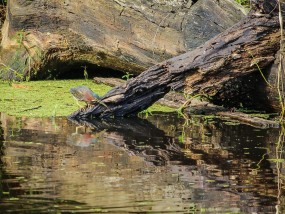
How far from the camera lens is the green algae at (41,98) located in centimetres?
702

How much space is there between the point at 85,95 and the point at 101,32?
4.59 ft

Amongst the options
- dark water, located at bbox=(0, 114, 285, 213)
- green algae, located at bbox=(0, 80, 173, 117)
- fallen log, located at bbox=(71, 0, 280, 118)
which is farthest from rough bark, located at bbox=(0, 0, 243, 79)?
dark water, located at bbox=(0, 114, 285, 213)

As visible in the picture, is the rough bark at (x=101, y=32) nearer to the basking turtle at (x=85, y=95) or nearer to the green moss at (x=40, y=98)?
the green moss at (x=40, y=98)

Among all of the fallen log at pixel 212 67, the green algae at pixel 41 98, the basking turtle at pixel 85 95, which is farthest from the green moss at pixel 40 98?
the fallen log at pixel 212 67

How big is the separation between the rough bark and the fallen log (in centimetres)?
73


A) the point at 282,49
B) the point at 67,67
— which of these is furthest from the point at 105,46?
the point at 282,49

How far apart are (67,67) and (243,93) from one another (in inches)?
94.6

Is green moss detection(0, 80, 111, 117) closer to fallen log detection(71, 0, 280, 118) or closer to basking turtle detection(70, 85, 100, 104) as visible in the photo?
basking turtle detection(70, 85, 100, 104)

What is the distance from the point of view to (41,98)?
7.58 meters

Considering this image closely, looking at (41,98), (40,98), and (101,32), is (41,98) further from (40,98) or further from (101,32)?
(101,32)

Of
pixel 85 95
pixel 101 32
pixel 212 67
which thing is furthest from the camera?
pixel 101 32

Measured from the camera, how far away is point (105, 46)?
314 inches

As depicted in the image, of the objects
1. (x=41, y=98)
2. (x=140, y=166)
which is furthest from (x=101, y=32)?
(x=140, y=166)

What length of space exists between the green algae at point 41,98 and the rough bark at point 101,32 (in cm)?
24
